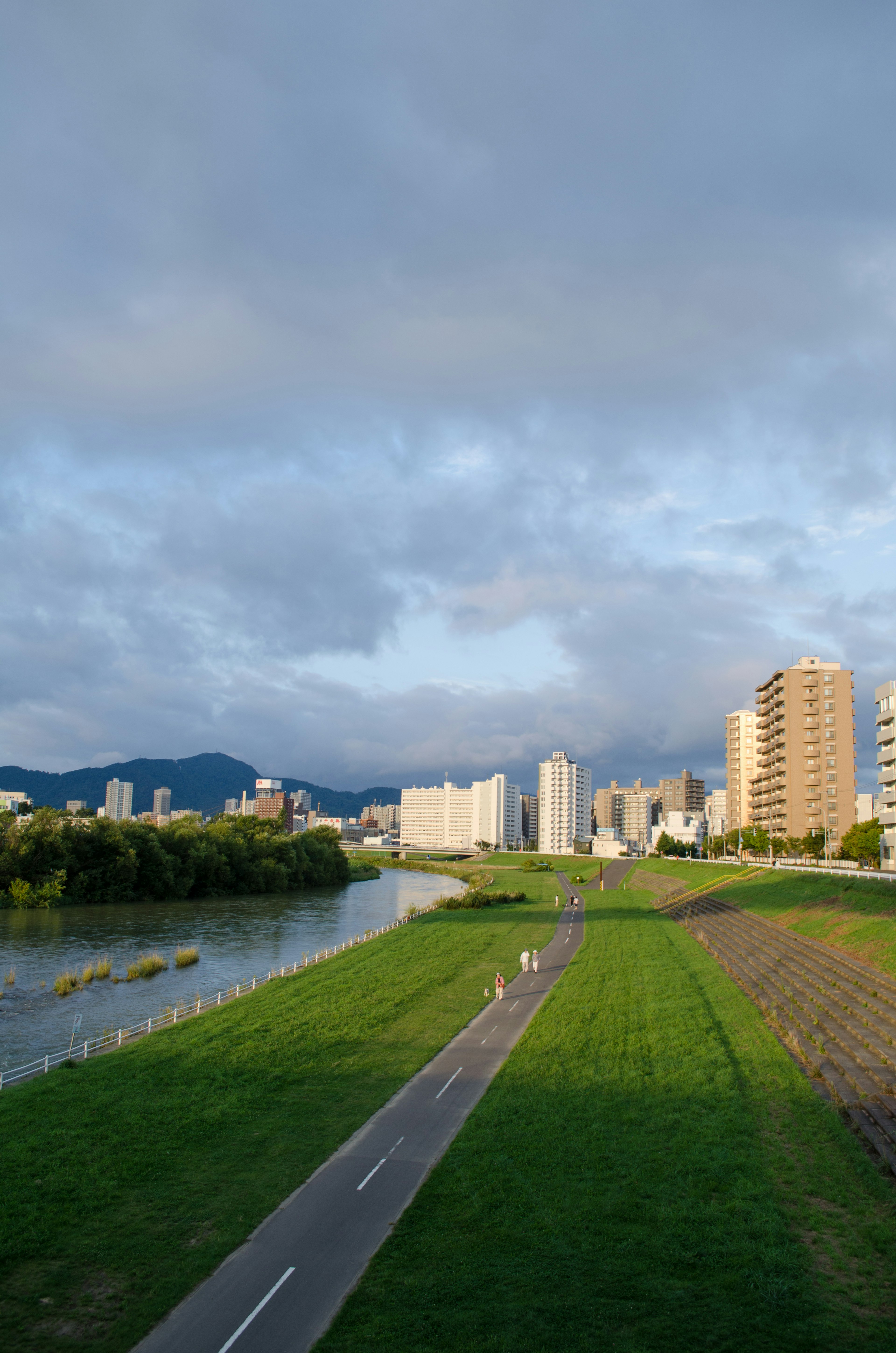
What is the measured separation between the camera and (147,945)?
62.5 m

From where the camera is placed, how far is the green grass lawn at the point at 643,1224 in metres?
12.6

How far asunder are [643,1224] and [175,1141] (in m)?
12.1

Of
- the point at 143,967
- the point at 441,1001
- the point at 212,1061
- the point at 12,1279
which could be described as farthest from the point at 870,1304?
the point at 143,967

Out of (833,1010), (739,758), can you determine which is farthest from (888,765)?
(739,758)

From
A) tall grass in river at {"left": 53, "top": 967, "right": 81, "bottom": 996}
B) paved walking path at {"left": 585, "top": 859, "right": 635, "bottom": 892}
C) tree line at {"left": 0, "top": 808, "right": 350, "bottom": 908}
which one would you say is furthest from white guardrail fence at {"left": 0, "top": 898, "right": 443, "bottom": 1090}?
paved walking path at {"left": 585, "top": 859, "right": 635, "bottom": 892}

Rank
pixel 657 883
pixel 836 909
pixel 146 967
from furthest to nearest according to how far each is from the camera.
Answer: pixel 657 883 → pixel 836 909 → pixel 146 967

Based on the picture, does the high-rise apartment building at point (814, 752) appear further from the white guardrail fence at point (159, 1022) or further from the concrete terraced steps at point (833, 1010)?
the white guardrail fence at point (159, 1022)

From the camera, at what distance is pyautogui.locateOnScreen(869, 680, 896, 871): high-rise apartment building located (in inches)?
3157

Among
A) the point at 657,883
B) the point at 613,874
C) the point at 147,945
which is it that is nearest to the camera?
the point at 147,945

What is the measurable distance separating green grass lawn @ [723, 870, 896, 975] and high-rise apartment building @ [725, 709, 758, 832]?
103505 mm

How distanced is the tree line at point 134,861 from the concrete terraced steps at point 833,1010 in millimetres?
68664

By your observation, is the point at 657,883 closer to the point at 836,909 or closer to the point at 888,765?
the point at 888,765

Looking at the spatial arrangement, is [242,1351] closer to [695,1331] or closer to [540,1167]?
[695,1331]

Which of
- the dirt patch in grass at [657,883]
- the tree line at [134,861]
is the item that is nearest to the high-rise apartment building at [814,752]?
the dirt patch in grass at [657,883]
